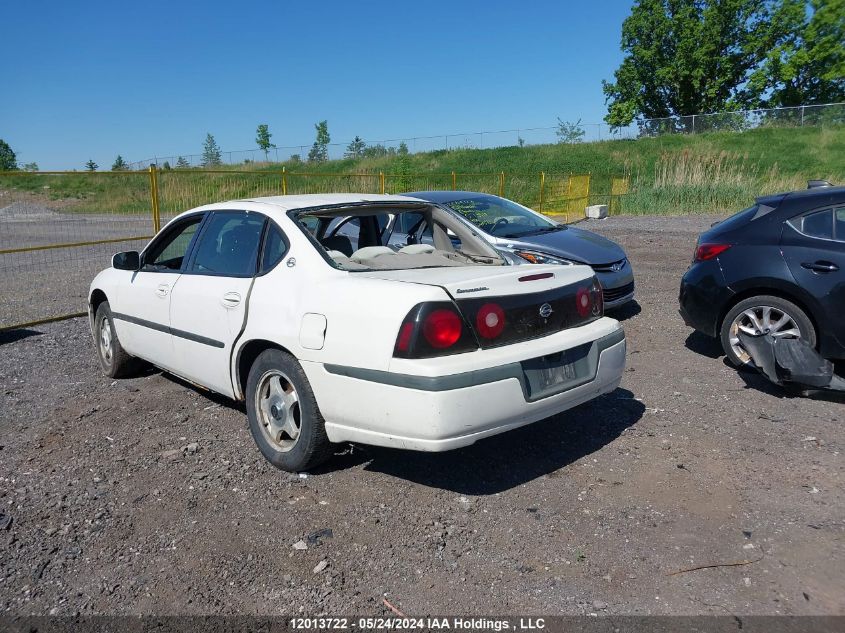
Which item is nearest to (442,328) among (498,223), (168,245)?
(168,245)

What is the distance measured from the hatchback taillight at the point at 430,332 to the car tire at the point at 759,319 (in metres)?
3.38

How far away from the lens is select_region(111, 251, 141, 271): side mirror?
524 cm

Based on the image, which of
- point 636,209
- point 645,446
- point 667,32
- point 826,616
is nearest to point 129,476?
point 645,446

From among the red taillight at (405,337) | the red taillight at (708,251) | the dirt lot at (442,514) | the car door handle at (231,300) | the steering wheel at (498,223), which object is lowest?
the dirt lot at (442,514)

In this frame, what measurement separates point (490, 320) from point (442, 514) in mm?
1018

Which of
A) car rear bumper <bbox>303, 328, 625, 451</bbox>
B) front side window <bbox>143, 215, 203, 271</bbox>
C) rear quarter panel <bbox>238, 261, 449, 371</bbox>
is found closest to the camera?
car rear bumper <bbox>303, 328, 625, 451</bbox>

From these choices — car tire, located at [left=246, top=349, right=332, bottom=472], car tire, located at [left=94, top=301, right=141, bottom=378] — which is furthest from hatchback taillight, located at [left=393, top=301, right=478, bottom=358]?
car tire, located at [left=94, top=301, right=141, bottom=378]

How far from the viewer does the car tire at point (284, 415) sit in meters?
3.68

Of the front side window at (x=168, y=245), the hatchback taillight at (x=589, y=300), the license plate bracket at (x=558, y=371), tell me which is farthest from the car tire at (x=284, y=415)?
the hatchback taillight at (x=589, y=300)

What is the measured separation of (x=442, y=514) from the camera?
349 cm

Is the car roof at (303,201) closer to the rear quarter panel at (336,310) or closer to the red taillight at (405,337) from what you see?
the rear quarter panel at (336,310)

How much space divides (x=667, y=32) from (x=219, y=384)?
200 ft

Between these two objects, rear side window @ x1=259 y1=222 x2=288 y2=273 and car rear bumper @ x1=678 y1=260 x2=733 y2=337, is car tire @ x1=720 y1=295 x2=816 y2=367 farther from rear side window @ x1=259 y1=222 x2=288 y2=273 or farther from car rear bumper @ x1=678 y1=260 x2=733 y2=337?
rear side window @ x1=259 y1=222 x2=288 y2=273

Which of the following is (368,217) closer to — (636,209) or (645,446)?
(645,446)
